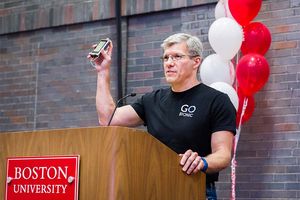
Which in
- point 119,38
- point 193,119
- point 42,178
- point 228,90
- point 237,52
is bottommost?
point 42,178

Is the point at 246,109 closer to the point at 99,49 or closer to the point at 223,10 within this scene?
the point at 223,10

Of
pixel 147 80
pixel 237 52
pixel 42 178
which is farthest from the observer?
pixel 147 80

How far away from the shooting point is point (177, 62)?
9.26ft

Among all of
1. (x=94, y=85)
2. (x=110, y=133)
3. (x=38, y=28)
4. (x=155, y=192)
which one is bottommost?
(x=155, y=192)

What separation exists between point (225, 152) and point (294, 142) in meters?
1.79

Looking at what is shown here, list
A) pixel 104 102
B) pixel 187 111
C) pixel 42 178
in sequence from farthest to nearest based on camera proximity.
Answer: pixel 104 102 < pixel 187 111 < pixel 42 178

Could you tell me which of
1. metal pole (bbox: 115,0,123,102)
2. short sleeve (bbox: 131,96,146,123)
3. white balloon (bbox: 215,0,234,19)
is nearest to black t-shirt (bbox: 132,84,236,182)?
short sleeve (bbox: 131,96,146,123)

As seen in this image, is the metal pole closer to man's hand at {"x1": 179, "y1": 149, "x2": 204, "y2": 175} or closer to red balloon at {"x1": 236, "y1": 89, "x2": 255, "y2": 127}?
red balloon at {"x1": 236, "y1": 89, "x2": 255, "y2": 127}

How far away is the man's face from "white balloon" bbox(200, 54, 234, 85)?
1.21 meters

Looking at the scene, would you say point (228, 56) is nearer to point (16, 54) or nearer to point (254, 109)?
point (254, 109)

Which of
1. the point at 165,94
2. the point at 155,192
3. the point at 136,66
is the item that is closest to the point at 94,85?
the point at 136,66

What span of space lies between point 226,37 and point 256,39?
0.81 feet

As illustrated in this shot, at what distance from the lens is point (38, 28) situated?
5.79 m

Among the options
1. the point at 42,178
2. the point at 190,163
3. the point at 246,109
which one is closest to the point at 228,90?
the point at 246,109
